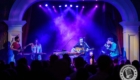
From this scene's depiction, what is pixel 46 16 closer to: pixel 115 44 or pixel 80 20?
pixel 80 20

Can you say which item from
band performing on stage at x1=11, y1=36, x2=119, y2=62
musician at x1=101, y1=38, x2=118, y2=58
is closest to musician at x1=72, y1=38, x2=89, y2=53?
band performing on stage at x1=11, y1=36, x2=119, y2=62

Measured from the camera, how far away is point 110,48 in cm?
1478

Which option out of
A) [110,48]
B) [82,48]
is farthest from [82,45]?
[110,48]

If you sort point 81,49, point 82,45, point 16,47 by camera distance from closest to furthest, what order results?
point 16,47 → point 81,49 → point 82,45

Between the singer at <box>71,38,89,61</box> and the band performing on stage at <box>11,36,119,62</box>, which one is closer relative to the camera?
the band performing on stage at <box>11,36,119,62</box>

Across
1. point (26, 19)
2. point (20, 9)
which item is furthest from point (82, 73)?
point (26, 19)

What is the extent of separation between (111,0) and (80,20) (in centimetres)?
195

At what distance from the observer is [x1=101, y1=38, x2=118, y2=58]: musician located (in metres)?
14.7

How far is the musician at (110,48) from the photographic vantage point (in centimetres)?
1468

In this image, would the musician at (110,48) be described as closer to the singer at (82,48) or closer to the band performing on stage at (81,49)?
the band performing on stage at (81,49)

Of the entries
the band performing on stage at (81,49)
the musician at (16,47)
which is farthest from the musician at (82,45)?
the musician at (16,47)

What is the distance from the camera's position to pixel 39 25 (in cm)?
1553

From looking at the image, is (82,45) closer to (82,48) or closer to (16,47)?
(82,48)

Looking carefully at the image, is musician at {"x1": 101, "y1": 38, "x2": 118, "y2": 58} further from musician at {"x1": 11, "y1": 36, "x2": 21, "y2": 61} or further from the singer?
musician at {"x1": 11, "y1": 36, "x2": 21, "y2": 61}
